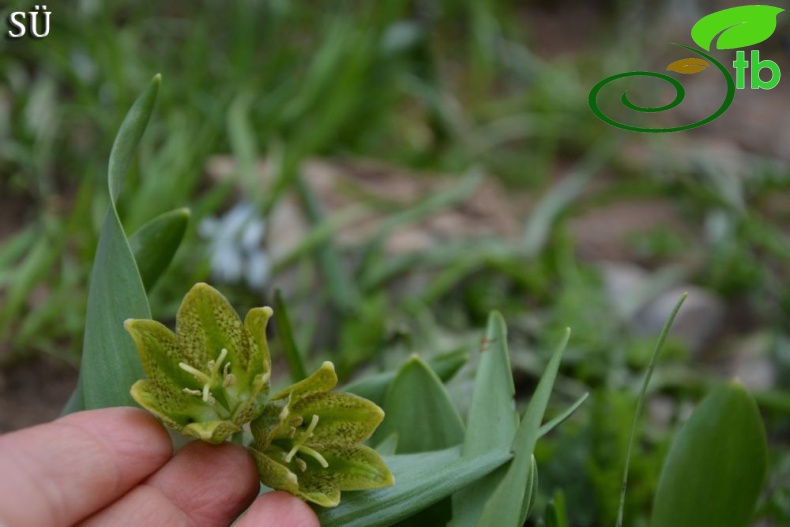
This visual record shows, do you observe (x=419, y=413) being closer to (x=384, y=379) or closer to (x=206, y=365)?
(x=384, y=379)

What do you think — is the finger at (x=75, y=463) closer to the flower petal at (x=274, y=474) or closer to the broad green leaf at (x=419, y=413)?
the flower petal at (x=274, y=474)

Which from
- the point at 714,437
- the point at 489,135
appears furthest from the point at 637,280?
the point at 714,437

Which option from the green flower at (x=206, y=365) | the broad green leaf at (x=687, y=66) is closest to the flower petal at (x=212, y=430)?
the green flower at (x=206, y=365)

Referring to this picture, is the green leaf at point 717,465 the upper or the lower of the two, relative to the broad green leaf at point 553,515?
upper

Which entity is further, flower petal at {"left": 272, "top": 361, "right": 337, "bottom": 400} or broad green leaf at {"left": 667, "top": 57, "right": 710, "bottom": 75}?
broad green leaf at {"left": 667, "top": 57, "right": 710, "bottom": 75}

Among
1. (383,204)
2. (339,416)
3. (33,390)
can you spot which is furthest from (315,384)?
(383,204)

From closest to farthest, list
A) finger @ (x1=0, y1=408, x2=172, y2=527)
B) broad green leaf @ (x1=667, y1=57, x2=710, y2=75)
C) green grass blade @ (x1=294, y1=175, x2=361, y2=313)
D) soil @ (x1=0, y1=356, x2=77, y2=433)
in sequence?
finger @ (x1=0, y1=408, x2=172, y2=527), broad green leaf @ (x1=667, y1=57, x2=710, y2=75), soil @ (x1=0, y1=356, x2=77, y2=433), green grass blade @ (x1=294, y1=175, x2=361, y2=313)

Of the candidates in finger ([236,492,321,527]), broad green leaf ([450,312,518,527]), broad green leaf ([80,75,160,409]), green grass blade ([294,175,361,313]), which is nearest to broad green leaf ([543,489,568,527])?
broad green leaf ([450,312,518,527])

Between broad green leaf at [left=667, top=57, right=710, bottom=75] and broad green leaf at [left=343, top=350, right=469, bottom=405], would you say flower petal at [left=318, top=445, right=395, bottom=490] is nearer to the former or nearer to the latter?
broad green leaf at [left=343, top=350, right=469, bottom=405]
